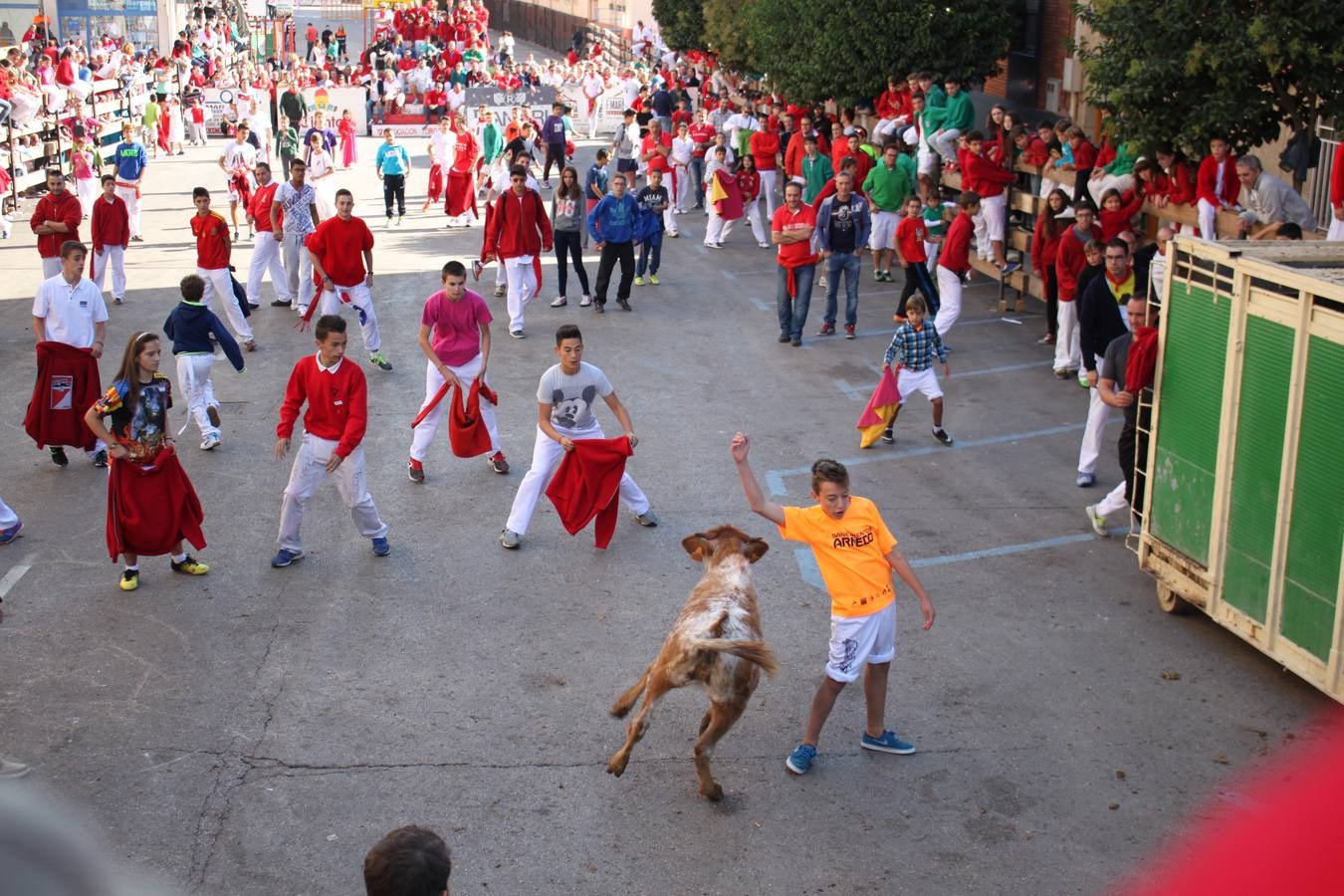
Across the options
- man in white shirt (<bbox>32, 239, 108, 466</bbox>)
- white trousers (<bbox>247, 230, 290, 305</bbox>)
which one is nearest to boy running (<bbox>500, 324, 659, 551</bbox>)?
man in white shirt (<bbox>32, 239, 108, 466</bbox>)

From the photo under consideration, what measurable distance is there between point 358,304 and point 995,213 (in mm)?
8257

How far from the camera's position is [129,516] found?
9711 millimetres

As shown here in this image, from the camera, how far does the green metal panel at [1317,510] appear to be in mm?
7871

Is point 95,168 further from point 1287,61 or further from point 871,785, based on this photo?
point 871,785

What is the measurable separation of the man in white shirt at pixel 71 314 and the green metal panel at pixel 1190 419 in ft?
27.4

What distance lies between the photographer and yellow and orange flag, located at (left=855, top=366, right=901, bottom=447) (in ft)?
42.6

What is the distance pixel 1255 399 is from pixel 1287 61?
625cm

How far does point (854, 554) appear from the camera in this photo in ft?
23.9

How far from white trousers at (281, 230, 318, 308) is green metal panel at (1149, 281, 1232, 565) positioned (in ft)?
38.2

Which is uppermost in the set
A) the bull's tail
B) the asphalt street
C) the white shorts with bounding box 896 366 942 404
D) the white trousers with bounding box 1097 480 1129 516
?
the white shorts with bounding box 896 366 942 404

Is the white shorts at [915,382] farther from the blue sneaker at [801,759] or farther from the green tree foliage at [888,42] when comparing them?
the green tree foliage at [888,42]

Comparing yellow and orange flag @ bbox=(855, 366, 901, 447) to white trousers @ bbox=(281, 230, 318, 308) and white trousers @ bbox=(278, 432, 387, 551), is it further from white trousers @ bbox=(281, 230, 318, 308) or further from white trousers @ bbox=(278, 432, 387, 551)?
white trousers @ bbox=(281, 230, 318, 308)

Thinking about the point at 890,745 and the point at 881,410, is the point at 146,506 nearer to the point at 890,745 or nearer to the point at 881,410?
the point at 890,745

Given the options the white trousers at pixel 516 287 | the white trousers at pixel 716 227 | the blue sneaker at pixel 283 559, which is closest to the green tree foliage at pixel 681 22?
the white trousers at pixel 716 227
